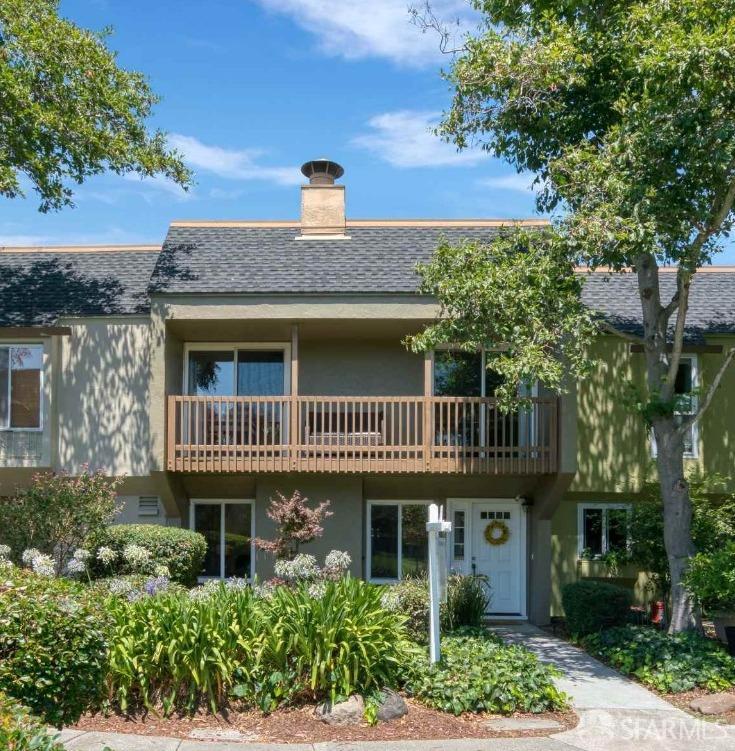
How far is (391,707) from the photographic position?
10.1 metres

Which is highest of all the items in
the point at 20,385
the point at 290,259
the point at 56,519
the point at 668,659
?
the point at 290,259

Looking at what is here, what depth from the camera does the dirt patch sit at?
10383mm

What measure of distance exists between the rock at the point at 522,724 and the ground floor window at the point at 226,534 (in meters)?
9.26

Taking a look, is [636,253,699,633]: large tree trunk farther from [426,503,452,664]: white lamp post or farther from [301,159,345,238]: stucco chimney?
[301,159,345,238]: stucco chimney

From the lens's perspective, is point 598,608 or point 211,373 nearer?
point 598,608

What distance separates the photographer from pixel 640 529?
16078 millimetres

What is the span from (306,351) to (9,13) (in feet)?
28.9

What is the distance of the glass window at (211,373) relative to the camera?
18.8m

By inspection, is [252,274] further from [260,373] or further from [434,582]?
[434,582]

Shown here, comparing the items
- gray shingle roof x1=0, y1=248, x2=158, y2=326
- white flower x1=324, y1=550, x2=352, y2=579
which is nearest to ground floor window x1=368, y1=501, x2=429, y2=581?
white flower x1=324, y1=550, x2=352, y2=579

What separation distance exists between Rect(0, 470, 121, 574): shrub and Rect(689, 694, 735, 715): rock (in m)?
9.77

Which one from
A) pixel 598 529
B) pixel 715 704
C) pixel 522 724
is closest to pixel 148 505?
pixel 598 529

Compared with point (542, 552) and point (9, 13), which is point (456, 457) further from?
point (9, 13)

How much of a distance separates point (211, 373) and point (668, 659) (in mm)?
10761
